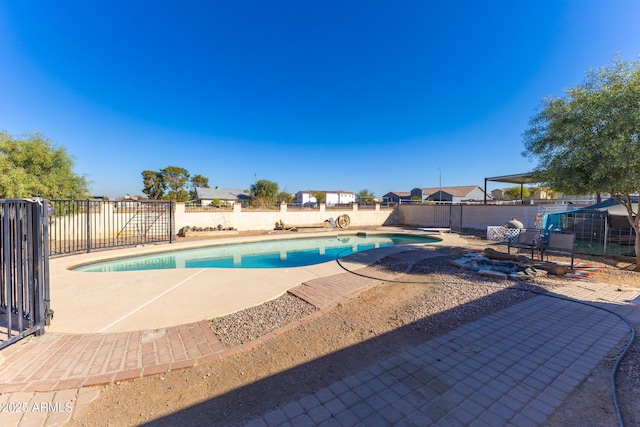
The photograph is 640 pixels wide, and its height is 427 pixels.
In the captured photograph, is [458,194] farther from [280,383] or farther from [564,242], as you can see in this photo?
[280,383]

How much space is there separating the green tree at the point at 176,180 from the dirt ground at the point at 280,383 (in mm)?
39682

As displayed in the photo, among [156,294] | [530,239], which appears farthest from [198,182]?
[530,239]

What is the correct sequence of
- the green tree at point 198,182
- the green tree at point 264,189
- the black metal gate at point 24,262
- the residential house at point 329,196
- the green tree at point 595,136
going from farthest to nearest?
the residential house at point 329,196 → the green tree at point 198,182 → the green tree at point 264,189 → the green tree at point 595,136 → the black metal gate at point 24,262

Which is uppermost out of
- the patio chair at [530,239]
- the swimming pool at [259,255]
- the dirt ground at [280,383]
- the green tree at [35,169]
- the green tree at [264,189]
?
the green tree at [264,189]

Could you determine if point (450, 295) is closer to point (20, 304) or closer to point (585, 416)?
point (585, 416)

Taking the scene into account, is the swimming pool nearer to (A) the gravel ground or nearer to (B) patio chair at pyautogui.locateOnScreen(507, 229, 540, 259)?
(A) the gravel ground

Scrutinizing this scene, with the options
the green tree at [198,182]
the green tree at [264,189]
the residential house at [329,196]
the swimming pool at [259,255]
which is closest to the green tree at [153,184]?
the green tree at [198,182]

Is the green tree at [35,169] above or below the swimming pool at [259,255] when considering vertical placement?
above

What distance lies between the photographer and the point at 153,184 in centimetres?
3719

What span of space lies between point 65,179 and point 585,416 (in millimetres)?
15158

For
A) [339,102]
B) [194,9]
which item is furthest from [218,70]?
[339,102]

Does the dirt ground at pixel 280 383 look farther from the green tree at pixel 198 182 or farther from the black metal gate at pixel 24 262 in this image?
the green tree at pixel 198 182

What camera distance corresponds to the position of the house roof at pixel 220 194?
43.3 meters

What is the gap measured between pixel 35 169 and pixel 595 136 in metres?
17.8
